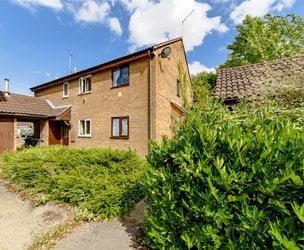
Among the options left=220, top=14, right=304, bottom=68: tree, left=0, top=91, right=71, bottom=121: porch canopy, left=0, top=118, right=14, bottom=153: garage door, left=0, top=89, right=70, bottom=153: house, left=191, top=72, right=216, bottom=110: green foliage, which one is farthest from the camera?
left=220, top=14, right=304, bottom=68: tree

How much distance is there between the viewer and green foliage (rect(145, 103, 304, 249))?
2.46 m

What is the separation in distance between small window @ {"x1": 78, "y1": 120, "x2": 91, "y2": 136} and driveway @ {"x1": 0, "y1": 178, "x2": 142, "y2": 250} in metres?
10.2

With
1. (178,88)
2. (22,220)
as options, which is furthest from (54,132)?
(22,220)

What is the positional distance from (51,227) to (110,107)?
10513 mm

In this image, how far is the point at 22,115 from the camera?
16641 mm

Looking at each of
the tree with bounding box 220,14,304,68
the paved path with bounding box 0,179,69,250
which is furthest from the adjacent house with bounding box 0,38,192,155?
the tree with bounding box 220,14,304,68

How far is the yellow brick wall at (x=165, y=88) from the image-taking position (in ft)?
42.9

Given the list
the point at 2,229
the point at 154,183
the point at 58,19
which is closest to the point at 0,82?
the point at 58,19

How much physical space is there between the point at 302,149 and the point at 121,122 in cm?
1254

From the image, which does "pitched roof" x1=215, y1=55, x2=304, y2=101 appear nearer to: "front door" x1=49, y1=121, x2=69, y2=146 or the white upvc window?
the white upvc window

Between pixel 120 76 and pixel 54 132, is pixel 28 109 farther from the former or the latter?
pixel 120 76

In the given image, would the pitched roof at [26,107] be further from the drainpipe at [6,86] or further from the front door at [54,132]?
the front door at [54,132]

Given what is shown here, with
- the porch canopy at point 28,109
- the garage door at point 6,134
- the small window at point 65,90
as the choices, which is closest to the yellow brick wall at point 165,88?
the porch canopy at point 28,109

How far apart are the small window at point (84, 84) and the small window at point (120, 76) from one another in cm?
290
